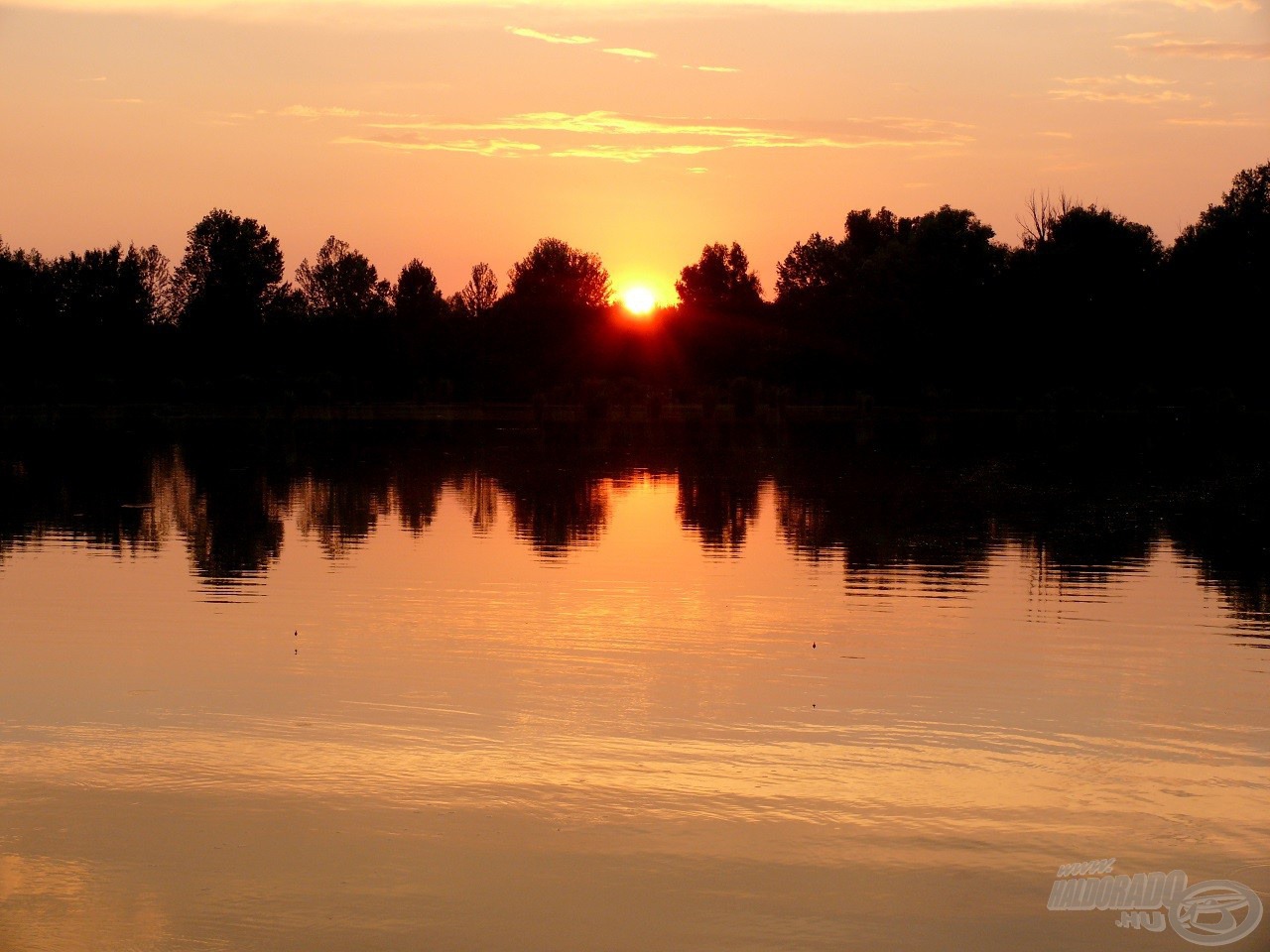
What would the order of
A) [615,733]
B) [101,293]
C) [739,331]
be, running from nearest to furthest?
[615,733] → [101,293] → [739,331]

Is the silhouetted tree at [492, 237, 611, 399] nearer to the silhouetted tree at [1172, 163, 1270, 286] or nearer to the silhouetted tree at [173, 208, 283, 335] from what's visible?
the silhouetted tree at [173, 208, 283, 335]

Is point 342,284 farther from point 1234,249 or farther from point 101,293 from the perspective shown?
point 1234,249

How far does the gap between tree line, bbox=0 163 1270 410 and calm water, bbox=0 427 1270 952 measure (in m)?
54.0

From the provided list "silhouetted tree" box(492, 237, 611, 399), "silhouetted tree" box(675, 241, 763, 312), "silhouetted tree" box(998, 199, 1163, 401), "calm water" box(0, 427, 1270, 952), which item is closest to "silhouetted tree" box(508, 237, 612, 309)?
"silhouetted tree" box(492, 237, 611, 399)

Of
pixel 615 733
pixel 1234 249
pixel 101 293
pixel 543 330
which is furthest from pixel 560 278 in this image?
pixel 615 733

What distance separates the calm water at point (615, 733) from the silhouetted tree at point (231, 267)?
280 ft

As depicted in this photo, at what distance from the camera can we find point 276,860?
7.12 metres

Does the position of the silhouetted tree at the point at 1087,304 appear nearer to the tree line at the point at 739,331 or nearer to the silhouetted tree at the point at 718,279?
the tree line at the point at 739,331

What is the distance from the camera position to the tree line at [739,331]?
79.8 meters

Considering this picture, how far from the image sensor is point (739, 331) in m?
104

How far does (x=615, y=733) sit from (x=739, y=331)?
3742 inches

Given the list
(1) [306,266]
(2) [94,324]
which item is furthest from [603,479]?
(1) [306,266]

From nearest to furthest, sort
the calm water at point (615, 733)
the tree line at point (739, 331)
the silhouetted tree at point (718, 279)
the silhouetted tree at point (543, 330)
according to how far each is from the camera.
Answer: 1. the calm water at point (615, 733)
2. the tree line at point (739, 331)
3. the silhouetted tree at point (543, 330)
4. the silhouetted tree at point (718, 279)

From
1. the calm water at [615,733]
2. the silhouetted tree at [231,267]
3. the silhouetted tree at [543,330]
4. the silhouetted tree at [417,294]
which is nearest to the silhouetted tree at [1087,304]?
the silhouetted tree at [543,330]
